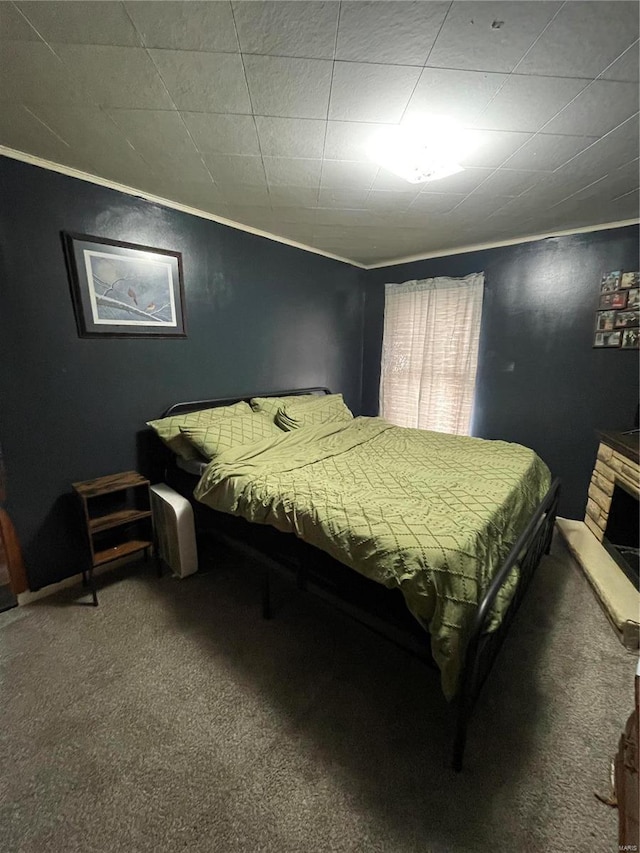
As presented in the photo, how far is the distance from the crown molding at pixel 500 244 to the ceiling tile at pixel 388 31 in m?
2.43

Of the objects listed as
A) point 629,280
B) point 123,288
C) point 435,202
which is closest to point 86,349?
point 123,288

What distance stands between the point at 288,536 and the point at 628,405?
9.75 feet

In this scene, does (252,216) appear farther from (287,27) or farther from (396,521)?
(396,521)

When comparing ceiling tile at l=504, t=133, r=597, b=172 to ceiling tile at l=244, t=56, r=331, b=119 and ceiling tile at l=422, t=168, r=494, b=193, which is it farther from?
ceiling tile at l=244, t=56, r=331, b=119

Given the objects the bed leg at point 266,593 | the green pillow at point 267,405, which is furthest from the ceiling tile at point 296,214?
the bed leg at point 266,593

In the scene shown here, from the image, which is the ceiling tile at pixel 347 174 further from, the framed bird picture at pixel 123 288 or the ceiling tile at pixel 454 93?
the framed bird picture at pixel 123 288

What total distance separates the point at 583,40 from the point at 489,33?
1.04ft

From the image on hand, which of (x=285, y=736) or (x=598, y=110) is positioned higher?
(x=598, y=110)

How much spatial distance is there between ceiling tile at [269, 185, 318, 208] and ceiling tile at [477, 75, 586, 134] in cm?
110

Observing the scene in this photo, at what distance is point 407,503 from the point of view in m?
1.64

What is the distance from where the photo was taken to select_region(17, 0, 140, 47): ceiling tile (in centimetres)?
98

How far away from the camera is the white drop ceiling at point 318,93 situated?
101cm

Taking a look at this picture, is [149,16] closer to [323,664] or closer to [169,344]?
[169,344]

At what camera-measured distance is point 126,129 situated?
5.11 ft
